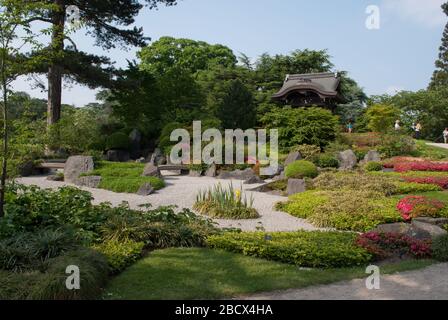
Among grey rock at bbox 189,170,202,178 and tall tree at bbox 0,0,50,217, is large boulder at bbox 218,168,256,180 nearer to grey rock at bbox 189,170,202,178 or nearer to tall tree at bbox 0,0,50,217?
grey rock at bbox 189,170,202,178

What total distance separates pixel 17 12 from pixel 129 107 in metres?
19.4

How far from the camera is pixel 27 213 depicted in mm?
6758

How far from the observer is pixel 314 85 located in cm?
2731

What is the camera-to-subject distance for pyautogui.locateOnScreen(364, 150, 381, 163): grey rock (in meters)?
19.0

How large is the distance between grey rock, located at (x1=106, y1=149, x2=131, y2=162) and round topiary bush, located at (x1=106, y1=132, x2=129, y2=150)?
20cm

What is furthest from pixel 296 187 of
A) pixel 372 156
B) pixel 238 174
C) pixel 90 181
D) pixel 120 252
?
pixel 372 156

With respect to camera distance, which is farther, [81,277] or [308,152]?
[308,152]

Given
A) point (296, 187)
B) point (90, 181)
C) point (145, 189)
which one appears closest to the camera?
point (145, 189)

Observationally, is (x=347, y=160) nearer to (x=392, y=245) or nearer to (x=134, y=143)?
(x=134, y=143)

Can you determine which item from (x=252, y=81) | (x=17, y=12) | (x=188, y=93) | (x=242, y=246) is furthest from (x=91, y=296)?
(x=252, y=81)

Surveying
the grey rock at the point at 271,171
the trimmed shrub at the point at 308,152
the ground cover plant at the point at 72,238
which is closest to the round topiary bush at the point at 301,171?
the grey rock at the point at 271,171

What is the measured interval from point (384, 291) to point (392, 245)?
6.48 ft

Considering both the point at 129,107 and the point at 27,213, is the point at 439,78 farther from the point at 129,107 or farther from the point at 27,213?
the point at 27,213

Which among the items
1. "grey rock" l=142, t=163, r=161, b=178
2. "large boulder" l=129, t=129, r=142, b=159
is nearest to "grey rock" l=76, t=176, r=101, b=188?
"grey rock" l=142, t=163, r=161, b=178
